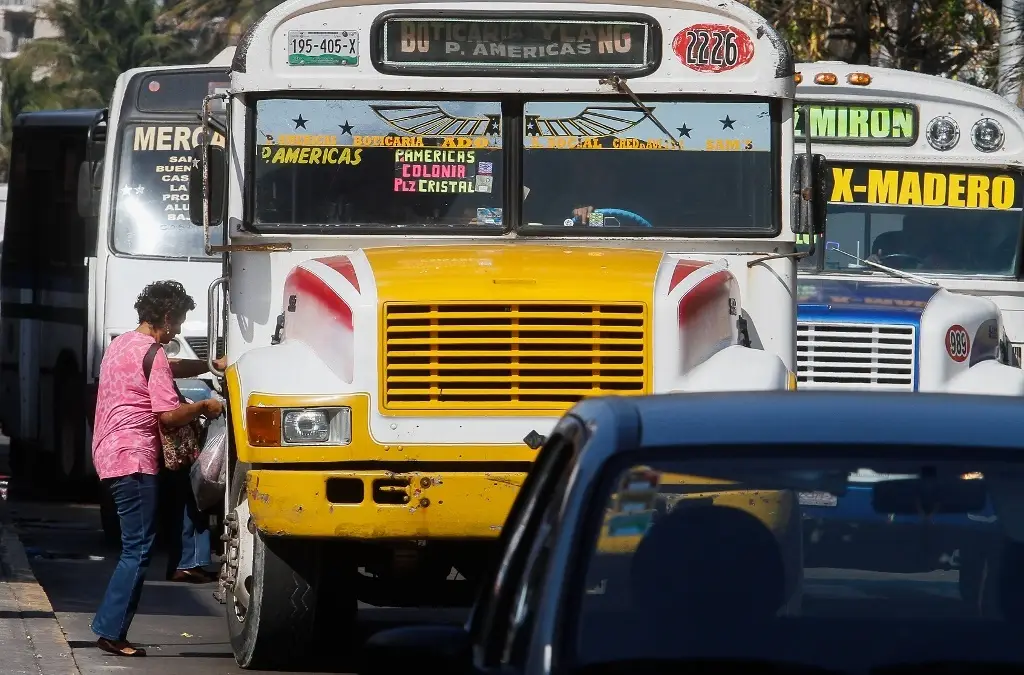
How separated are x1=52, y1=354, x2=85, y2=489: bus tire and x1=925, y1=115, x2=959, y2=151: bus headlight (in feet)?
23.4

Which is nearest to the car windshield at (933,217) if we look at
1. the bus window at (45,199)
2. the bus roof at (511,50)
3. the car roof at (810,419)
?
the bus roof at (511,50)

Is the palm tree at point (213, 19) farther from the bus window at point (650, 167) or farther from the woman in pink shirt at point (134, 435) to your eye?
the bus window at point (650, 167)

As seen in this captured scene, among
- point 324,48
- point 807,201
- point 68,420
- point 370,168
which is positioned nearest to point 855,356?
point 807,201

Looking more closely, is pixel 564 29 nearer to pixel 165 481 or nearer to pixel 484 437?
pixel 484 437

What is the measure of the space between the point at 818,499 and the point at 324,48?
5640mm

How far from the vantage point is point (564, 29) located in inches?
355

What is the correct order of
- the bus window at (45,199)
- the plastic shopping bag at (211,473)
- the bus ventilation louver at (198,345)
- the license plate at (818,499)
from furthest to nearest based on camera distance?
the bus window at (45,199) → the bus ventilation louver at (198,345) → the plastic shopping bag at (211,473) → the license plate at (818,499)

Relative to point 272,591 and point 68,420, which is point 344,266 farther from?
point 68,420

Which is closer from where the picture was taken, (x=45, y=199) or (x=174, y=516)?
(x=174, y=516)

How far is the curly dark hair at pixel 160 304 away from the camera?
9.56 m

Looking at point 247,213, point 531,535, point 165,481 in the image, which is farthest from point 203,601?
point 531,535

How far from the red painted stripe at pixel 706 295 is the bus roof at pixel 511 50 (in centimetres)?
97

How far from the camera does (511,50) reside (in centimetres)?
901

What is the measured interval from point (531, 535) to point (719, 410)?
0.42 m
